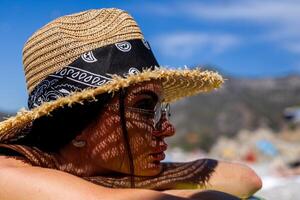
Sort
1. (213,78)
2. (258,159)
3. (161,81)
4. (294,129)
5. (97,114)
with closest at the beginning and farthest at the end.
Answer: (97,114) < (161,81) < (213,78) < (258,159) < (294,129)

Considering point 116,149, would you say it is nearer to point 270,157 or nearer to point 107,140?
point 107,140

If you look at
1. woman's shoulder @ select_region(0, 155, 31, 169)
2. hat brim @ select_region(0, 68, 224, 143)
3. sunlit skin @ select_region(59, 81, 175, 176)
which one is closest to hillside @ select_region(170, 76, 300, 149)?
hat brim @ select_region(0, 68, 224, 143)

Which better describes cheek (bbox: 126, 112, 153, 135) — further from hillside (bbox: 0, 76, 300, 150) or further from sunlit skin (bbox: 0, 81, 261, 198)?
hillside (bbox: 0, 76, 300, 150)

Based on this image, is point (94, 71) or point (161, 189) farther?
point (161, 189)

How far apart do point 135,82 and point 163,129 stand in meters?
0.24

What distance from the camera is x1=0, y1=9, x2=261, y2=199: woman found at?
2.06 metres

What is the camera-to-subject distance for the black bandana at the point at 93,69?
2090 mm

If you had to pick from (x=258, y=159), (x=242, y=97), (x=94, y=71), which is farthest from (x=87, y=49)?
(x=242, y=97)

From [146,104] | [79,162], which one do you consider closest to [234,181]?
[146,104]

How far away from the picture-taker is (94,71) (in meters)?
2.10

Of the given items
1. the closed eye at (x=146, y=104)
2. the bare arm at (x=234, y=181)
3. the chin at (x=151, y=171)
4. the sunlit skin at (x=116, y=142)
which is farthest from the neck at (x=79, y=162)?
the bare arm at (x=234, y=181)

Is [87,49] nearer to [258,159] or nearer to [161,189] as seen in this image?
[161,189]

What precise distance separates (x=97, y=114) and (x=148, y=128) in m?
0.18

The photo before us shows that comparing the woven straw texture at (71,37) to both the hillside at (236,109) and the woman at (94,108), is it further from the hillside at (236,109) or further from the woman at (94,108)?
the hillside at (236,109)
